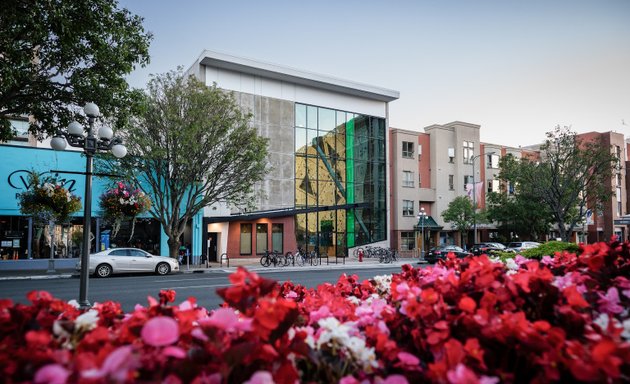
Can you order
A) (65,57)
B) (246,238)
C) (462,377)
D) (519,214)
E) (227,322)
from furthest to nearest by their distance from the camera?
(519,214) < (246,238) < (65,57) < (227,322) < (462,377)

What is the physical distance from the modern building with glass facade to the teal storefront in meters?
6.90

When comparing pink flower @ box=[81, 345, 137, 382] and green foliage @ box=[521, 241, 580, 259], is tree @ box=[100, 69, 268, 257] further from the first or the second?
pink flower @ box=[81, 345, 137, 382]

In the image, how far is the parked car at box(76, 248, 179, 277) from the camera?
19.8 metres

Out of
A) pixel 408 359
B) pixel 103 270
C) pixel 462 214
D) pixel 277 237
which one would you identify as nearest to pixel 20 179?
pixel 103 270

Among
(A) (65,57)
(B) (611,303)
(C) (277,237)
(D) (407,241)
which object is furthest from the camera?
(D) (407,241)

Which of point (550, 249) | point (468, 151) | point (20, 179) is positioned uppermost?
point (468, 151)

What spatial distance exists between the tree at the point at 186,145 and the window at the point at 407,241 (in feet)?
71.5

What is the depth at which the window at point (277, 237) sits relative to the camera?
32562mm

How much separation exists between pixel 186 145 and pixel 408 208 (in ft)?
86.9

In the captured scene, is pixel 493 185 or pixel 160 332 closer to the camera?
pixel 160 332

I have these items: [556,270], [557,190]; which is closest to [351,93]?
[557,190]

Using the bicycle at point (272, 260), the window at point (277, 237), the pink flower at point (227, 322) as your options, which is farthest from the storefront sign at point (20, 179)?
the pink flower at point (227, 322)

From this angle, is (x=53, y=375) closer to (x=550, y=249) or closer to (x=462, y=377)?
(x=462, y=377)

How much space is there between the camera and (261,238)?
32250mm
